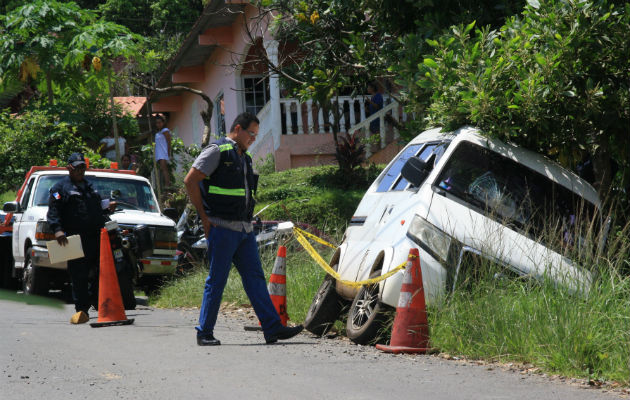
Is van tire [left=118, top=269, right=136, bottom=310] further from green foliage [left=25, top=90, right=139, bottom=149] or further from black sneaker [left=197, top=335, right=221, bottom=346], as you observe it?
green foliage [left=25, top=90, right=139, bottom=149]

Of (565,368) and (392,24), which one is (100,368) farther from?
(392,24)

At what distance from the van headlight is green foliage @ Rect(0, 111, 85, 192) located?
1373 cm

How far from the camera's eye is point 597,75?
336 inches

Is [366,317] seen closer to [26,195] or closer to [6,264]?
[26,195]

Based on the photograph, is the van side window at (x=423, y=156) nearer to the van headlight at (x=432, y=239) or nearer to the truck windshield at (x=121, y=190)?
the van headlight at (x=432, y=239)

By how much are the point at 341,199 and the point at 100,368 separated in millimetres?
11080

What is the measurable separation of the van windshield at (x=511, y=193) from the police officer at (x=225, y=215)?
1721mm

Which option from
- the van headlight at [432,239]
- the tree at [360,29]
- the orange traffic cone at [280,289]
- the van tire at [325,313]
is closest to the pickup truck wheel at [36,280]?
the tree at [360,29]

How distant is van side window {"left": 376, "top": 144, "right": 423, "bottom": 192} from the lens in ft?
29.5

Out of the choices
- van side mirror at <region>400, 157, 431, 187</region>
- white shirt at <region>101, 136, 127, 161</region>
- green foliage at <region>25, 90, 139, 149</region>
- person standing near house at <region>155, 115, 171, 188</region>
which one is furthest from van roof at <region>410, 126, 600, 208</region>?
white shirt at <region>101, 136, 127, 161</region>

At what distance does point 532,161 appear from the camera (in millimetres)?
8164

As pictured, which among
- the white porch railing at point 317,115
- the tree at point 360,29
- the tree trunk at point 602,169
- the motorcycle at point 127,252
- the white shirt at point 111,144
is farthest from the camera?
the white shirt at point 111,144

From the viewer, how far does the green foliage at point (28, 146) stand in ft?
64.3

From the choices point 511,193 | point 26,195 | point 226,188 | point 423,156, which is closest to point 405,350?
point 511,193
